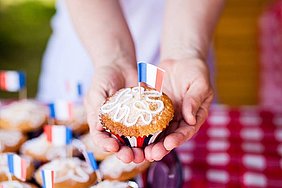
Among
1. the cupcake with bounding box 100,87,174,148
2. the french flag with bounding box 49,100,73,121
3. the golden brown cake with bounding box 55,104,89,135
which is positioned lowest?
the golden brown cake with bounding box 55,104,89,135

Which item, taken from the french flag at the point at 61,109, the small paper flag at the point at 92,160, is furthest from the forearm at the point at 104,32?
the small paper flag at the point at 92,160

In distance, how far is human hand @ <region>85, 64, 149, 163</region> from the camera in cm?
110

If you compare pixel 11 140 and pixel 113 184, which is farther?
pixel 11 140

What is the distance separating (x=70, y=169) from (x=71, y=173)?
0.02 m

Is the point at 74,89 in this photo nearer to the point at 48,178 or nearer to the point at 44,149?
the point at 44,149

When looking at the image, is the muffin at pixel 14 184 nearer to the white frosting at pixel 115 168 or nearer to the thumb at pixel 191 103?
the white frosting at pixel 115 168

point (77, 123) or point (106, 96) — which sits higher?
point (106, 96)

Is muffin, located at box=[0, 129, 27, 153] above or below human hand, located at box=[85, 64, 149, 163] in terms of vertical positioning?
below

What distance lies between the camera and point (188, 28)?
4.86 feet

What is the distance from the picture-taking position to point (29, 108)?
5.38ft

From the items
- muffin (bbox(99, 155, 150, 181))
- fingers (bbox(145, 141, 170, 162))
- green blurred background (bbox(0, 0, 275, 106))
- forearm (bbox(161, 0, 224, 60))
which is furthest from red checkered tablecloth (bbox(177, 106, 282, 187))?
green blurred background (bbox(0, 0, 275, 106))

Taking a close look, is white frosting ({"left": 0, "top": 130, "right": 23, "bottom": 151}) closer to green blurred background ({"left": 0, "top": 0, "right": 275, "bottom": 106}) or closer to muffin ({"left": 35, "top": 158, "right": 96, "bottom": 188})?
muffin ({"left": 35, "top": 158, "right": 96, "bottom": 188})

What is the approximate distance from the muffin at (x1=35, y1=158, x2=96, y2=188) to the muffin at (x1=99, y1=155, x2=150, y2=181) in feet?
0.11

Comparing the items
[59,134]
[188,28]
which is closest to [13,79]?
[59,134]
